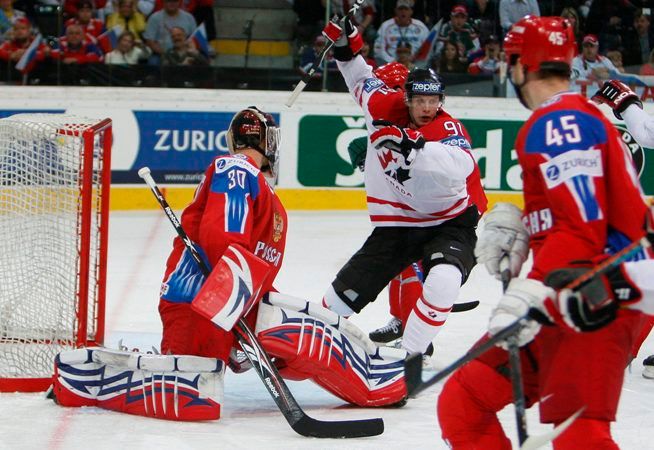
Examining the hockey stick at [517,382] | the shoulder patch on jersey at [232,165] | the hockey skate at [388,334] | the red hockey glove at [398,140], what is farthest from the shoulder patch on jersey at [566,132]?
the hockey skate at [388,334]

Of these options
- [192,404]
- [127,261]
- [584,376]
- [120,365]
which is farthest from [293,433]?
[127,261]

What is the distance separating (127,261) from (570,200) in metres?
4.56

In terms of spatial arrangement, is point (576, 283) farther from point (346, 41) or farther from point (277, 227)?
point (346, 41)

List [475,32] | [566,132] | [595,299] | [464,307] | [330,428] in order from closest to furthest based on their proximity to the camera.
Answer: [595,299], [566,132], [330,428], [464,307], [475,32]

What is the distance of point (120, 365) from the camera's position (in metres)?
3.71

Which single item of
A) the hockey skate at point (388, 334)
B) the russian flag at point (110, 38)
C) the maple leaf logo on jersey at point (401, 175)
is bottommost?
the hockey skate at point (388, 334)

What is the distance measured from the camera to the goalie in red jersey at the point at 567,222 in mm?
2342

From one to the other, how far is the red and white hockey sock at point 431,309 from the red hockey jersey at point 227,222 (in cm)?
69

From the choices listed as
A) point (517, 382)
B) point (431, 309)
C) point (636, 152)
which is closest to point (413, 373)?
point (517, 382)

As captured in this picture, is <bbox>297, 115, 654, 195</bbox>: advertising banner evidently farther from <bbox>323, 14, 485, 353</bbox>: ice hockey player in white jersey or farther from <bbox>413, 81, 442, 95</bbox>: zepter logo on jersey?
<bbox>413, 81, 442, 95</bbox>: zepter logo on jersey

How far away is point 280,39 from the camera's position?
8.95 m

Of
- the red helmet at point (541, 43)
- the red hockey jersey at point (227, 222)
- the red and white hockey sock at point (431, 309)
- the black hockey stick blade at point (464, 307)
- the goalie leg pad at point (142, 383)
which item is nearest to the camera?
the red helmet at point (541, 43)

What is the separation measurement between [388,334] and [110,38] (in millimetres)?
4415

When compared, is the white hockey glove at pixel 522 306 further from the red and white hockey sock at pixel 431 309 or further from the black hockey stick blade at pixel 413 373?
the red and white hockey sock at pixel 431 309
